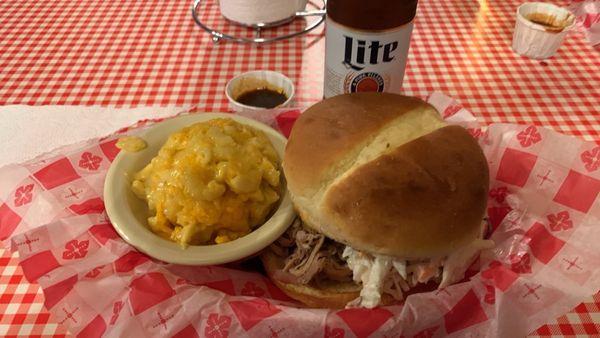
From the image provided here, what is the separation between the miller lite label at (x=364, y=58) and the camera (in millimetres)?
1247

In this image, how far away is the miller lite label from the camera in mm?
1247

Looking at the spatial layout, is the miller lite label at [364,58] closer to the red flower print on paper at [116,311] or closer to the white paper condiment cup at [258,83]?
the white paper condiment cup at [258,83]

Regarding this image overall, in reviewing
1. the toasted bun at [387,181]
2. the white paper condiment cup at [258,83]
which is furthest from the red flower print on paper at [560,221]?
the white paper condiment cup at [258,83]

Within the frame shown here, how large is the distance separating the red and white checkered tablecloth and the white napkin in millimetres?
95

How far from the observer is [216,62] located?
2.01m

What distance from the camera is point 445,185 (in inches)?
38.7

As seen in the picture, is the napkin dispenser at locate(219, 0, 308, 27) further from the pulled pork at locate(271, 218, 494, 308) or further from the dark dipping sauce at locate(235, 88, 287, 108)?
the pulled pork at locate(271, 218, 494, 308)

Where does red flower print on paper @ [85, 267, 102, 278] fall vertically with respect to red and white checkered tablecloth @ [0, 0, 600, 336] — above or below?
above

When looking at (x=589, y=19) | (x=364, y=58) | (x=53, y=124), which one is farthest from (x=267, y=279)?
(x=589, y=19)

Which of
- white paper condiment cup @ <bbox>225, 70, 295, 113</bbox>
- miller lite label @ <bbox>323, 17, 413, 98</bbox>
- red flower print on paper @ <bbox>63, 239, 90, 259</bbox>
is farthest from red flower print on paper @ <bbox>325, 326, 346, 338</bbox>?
white paper condiment cup @ <bbox>225, 70, 295, 113</bbox>

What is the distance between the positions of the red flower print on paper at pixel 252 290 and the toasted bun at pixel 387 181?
Result: 0.22 metres

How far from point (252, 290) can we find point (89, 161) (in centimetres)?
56

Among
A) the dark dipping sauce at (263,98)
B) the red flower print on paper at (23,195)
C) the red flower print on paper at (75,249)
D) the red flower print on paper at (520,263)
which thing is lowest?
the dark dipping sauce at (263,98)

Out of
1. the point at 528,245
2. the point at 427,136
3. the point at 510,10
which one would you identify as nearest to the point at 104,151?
the point at 427,136
